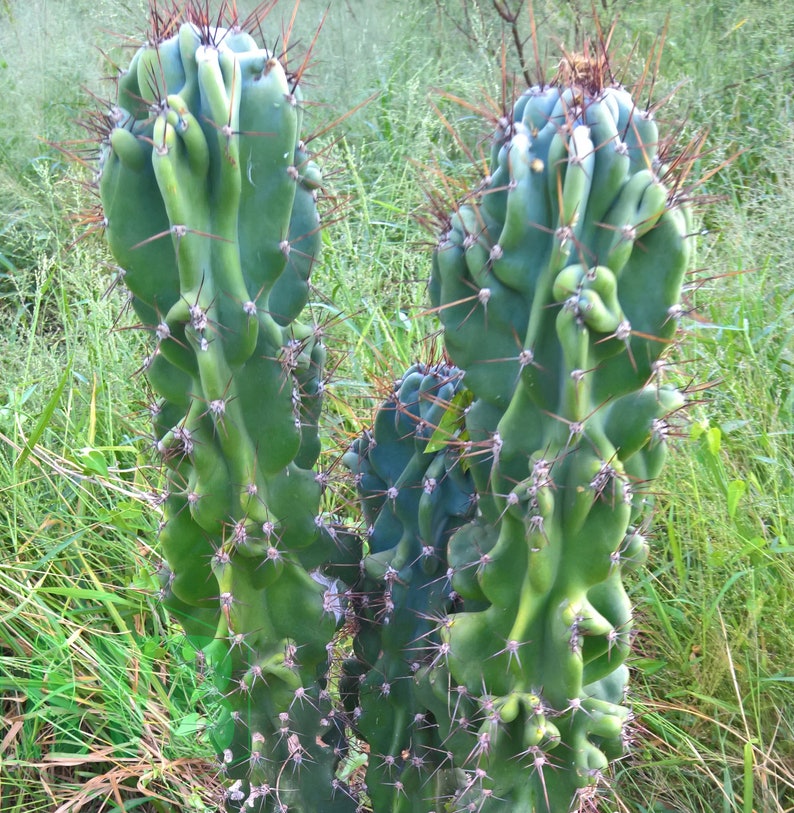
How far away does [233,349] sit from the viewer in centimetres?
147

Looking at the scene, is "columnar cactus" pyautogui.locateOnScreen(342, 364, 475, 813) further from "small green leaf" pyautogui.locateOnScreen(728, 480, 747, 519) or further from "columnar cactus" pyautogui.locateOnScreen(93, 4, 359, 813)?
"small green leaf" pyautogui.locateOnScreen(728, 480, 747, 519)

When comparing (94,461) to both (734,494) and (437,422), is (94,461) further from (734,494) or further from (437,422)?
(734,494)

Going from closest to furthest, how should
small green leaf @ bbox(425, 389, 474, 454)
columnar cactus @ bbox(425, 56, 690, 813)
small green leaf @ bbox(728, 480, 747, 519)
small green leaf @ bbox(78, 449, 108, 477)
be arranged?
columnar cactus @ bbox(425, 56, 690, 813) → small green leaf @ bbox(425, 389, 474, 454) → small green leaf @ bbox(728, 480, 747, 519) → small green leaf @ bbox(78, 449, 108, 477)

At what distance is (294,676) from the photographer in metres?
1.68

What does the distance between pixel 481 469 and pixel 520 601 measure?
0.21 m

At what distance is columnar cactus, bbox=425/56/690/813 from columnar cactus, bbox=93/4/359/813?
286 millimetres

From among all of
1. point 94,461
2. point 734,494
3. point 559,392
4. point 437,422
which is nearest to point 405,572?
point 437,422

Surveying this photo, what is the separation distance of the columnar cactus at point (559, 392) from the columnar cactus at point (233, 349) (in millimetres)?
286

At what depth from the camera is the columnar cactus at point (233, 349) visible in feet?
4.64

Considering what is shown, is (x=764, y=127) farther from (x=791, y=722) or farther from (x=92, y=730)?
(x=92, y=730)

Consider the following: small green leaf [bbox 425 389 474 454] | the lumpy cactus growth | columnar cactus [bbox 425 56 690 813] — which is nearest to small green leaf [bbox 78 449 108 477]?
the lumpy cactus growth

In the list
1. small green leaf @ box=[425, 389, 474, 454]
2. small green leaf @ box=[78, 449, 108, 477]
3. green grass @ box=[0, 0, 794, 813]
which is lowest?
green grass @ box=[0, 0, 794, 813]

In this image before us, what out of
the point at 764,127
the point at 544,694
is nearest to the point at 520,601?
the point at 544,694

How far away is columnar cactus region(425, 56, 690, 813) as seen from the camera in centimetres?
128
